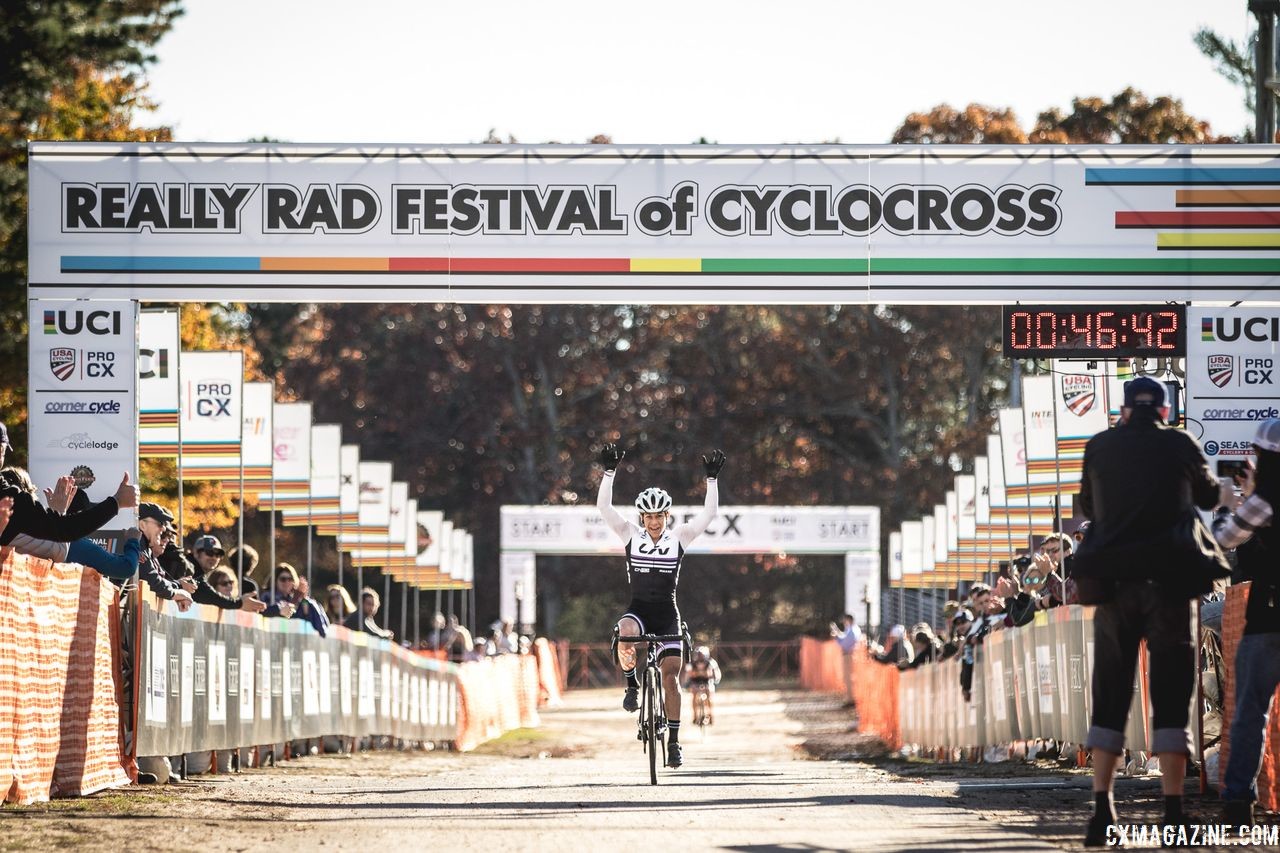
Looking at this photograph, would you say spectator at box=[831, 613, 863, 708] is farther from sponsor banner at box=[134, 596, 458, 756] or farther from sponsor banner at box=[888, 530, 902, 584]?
sponsor banner at box=[134, 596, 458, 756]

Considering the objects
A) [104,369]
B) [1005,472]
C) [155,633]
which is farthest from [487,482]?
[155,633]

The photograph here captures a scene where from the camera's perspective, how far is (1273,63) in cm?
1977

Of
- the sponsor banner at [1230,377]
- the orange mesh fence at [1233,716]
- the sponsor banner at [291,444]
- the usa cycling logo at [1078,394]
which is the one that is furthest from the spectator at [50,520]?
the sponsor banner at [291,444]

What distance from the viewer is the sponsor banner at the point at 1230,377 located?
18266mm

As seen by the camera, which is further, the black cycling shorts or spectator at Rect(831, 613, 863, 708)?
spectator at Rect(831, 613, 863, 708)

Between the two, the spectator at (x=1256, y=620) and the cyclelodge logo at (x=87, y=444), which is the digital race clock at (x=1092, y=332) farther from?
the spectator at (x=1256, y=620)

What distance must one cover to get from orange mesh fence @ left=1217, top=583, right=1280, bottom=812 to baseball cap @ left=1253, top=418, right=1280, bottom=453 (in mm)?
955

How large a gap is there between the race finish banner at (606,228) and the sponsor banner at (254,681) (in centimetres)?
338

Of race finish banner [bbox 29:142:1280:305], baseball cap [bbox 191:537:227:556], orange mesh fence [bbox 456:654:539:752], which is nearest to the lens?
baseball cap [bbox 191:537:227:556]

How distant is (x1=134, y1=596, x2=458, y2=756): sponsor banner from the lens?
1328cm

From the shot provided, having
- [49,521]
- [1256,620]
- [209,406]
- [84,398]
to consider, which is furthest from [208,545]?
[1256,620]

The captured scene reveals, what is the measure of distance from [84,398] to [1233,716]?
38.0 feet

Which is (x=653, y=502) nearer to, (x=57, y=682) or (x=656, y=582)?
(x=656, y=582)

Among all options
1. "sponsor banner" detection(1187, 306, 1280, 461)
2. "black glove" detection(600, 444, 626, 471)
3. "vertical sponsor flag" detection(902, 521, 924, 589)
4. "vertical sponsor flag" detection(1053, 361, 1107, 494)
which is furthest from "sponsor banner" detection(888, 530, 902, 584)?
"black glove" detection(600, 444, 626, 471)
